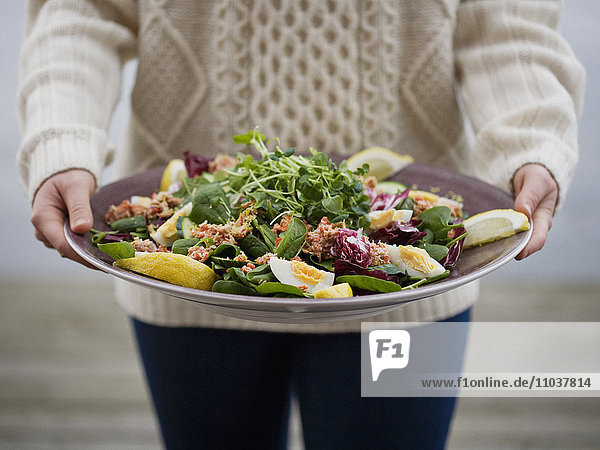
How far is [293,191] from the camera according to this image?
2.69 feet

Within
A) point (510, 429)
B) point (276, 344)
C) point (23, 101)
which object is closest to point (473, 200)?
point (276, 344)

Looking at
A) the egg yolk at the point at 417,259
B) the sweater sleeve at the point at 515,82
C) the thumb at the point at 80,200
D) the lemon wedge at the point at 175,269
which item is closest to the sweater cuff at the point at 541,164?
the sweater sleeve at the point at 515,82

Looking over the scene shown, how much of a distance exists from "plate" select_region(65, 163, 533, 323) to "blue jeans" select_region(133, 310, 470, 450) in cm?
25

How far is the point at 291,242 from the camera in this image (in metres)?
0.73

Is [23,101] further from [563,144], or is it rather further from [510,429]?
[510,429]

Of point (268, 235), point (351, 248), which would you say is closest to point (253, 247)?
point (268, 235)

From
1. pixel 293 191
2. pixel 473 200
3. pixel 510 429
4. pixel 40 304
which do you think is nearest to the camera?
pixel 293 191

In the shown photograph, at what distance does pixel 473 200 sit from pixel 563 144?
21 centimetres

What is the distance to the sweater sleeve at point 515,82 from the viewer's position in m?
1.01

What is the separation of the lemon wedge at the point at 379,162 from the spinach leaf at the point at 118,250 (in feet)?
1.40

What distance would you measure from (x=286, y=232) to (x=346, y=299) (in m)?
0.17

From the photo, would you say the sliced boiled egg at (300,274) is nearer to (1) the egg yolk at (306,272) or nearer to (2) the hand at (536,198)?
Answer: (1) the egg yolk at (306,272)

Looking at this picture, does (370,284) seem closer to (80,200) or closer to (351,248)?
(351,248)

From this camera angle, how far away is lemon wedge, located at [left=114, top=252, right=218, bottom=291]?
0.67 meters
